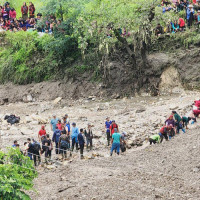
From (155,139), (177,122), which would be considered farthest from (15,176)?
(177,122)

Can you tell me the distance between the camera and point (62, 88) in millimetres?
32656

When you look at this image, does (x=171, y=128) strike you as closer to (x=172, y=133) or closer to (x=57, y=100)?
(x=172, y=133)

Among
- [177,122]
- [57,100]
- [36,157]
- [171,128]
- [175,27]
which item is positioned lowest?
[36,157]

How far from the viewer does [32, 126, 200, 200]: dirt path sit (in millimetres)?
12117

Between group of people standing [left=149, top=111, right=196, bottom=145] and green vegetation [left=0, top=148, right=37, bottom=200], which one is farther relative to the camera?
group of people standing [left=149, top=111, right=196, bottom=145]

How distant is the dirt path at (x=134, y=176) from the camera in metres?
12.1

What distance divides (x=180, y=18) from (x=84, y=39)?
6363mm

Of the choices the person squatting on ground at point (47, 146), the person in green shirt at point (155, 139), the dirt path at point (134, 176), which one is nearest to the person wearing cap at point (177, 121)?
the person in green shirt at point (155, 139)

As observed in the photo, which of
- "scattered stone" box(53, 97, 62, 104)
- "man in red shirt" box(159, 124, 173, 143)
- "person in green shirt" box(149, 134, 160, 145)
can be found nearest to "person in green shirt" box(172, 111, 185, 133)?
"man in red shirt" box(159, 124, 173, 143)

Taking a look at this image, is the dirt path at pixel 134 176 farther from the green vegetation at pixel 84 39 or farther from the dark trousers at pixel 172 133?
the green vegetation at pixel 84 39

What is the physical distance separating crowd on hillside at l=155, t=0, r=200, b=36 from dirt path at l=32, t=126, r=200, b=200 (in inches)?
567

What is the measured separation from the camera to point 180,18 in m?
29.6

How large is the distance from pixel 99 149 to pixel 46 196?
6.47 m

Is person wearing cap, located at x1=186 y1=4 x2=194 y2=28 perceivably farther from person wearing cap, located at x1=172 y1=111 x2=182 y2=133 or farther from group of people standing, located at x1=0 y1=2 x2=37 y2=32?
group of people standing, located at x1=0 y1=2 x2=37 y2=32
